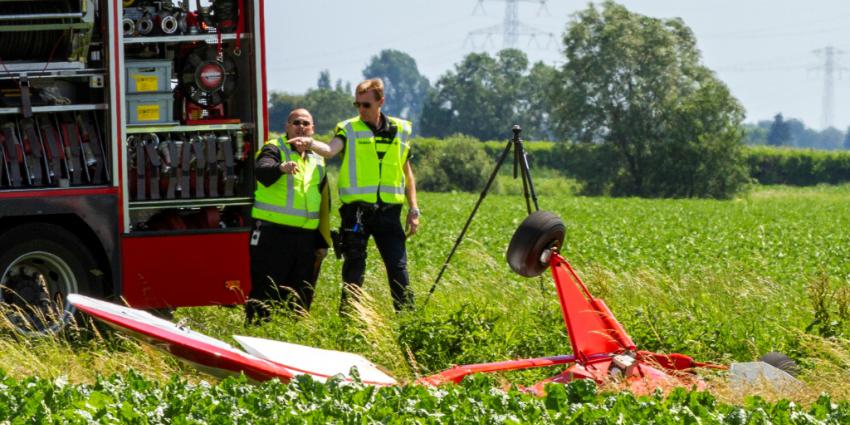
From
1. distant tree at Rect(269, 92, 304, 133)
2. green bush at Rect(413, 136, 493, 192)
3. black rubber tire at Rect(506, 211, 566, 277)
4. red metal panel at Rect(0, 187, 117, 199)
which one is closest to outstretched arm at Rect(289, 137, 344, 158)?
red metal panel at Rect(0, 187, 117, 199)

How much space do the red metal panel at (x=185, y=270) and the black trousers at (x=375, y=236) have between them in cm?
73

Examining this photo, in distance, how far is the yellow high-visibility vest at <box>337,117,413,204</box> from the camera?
10.5 m

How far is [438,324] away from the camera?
9141 mm

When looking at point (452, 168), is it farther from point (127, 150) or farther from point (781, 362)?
point (781, 362)

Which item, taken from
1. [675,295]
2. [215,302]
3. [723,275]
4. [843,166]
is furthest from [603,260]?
[843,166]

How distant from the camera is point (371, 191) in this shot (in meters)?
10.5

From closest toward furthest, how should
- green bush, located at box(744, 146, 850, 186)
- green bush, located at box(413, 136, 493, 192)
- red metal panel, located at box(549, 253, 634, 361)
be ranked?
red metal panel, located at box(549, 253, 634, 361) < green bush, located at box(413, 136, 493, 192) < green bush, located at box(744, 146, 850, 186)

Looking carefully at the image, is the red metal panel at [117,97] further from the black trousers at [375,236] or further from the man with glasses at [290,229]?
the black trousers at [375,236]

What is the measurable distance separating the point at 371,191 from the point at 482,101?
13129 cm

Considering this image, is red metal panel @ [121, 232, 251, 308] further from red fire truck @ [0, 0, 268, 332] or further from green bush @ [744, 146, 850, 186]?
green bush @ [744, 146, 850, 186]

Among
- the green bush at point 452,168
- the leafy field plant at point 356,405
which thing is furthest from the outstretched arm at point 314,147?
the green bush at point 452,168

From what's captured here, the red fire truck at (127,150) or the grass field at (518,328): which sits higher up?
the red fire truck at (127,150)

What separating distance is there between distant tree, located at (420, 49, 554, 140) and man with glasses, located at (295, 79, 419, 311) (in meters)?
125

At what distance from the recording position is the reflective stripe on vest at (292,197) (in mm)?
10531
